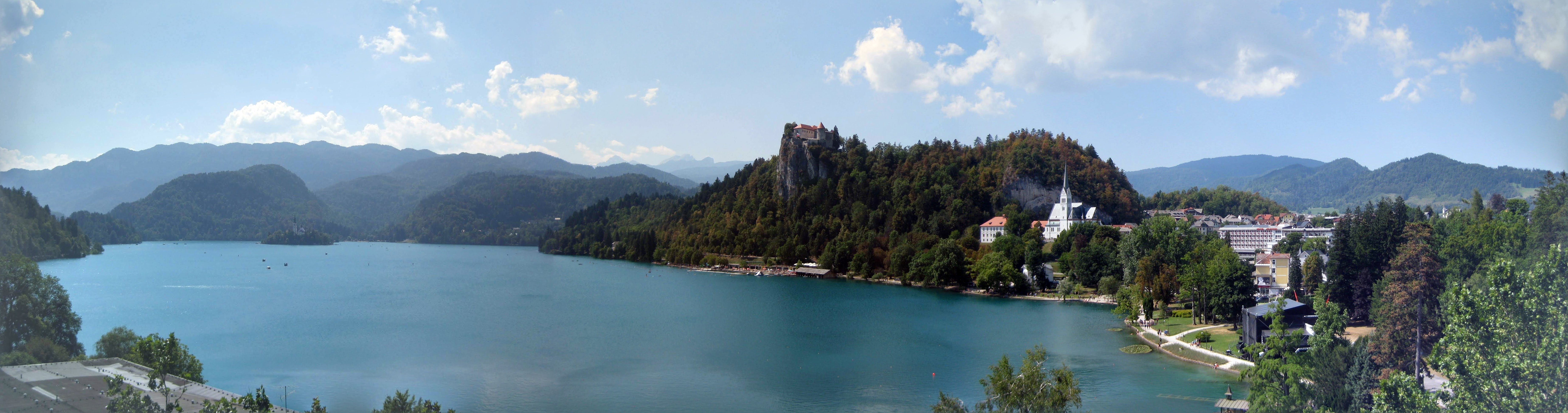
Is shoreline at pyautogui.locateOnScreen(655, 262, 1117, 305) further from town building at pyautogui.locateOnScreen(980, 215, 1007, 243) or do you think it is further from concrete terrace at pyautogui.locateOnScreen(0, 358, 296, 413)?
concrete terrace at pyautogui.locateOnScreen(0, 358, 296, 413)

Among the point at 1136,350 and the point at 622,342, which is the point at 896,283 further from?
the point at 622,342

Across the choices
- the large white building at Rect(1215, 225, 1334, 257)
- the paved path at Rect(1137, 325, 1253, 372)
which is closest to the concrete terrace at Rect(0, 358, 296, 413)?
the paved path at Rect(1137, 325, 1253, 372)

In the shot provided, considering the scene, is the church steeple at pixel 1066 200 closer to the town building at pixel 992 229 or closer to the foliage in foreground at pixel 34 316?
the town building at pixel 992 229

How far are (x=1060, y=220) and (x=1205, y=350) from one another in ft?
137

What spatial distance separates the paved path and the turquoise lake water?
0.91m

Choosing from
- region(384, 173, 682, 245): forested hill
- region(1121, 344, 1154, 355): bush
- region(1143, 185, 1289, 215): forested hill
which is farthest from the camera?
region(384, 173, 682, 245): forested hill

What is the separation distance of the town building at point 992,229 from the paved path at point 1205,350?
3305 cm

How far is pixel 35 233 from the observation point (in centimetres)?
6706

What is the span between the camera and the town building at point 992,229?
222 ft

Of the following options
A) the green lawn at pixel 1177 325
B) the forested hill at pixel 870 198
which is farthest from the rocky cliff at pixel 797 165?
the green lawn at pixel 1177 325

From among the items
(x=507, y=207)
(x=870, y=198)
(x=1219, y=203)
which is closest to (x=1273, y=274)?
(x=870, y=198)

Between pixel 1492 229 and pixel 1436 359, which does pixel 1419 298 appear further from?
pixel 1436 359

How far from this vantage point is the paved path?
25.4 meters

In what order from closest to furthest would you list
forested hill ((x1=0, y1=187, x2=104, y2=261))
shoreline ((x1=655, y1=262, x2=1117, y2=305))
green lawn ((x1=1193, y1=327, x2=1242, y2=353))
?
green lawn ((x1=1193, y1=327, x2=1242, y2=353)), forested hill ((x1=0, y1=187, x2=104, y2=261)), shoreline ((x1=655, y1=262, x2=1117, y2=305))
